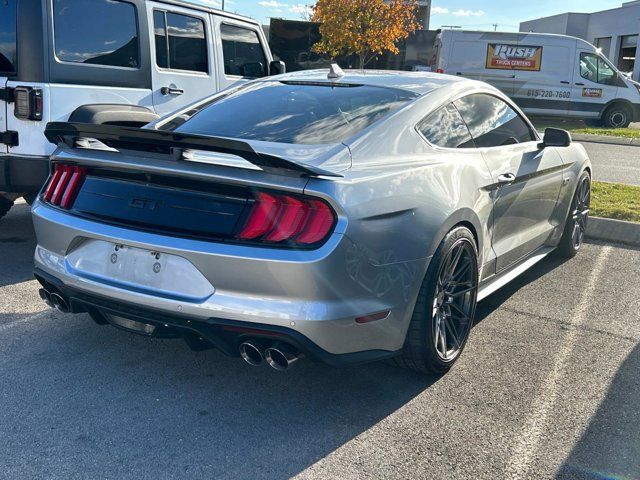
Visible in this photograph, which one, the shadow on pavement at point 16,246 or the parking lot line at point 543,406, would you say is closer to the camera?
the parking lot line at point 543,406

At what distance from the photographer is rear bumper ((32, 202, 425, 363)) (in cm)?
276

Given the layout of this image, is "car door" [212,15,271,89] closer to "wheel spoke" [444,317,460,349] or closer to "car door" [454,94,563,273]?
"car door" [454,94,563,273]

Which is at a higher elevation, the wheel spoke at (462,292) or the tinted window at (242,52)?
the tinted window at (242,52)

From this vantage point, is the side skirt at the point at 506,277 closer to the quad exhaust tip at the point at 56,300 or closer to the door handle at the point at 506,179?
the door handle at the point at 506,179

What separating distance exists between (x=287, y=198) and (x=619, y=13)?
4778 centimetres

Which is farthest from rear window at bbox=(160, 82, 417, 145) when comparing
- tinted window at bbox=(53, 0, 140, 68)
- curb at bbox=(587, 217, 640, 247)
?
curb at bbox=(587, 217, 640, 247)

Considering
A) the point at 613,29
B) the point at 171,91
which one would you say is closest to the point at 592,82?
the point at 171,91

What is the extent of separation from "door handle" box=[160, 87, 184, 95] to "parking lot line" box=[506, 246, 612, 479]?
160 inches

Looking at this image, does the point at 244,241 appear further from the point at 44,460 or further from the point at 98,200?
the point at 44,460

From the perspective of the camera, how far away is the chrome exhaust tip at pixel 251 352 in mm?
2865

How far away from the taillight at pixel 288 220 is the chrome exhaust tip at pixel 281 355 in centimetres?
45

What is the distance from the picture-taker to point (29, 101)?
16.5 feet

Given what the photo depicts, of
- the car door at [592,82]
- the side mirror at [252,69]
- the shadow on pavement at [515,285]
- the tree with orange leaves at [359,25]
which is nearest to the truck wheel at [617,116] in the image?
the car door at [592,82]

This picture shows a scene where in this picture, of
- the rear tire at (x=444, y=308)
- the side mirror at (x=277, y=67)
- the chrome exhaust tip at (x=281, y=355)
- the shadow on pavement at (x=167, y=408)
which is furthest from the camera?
the side mirror at (x=277, y=67)
